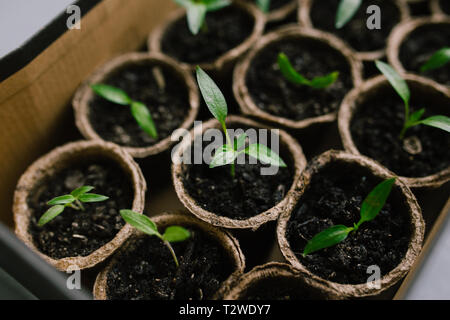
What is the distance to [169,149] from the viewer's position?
3.75 feet

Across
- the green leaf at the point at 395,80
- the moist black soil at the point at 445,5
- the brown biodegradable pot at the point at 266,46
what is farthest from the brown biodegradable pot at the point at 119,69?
the moist black soil at the point at 445,5

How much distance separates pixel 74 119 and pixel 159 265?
56cm

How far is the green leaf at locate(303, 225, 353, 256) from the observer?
90 cm

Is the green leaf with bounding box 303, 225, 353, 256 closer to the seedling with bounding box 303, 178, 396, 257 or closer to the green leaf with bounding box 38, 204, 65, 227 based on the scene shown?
the seedling with bounding box 303, 178, 396, 257

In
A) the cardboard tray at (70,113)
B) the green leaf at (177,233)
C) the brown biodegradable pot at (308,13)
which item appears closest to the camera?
the green leaf at (177,233)

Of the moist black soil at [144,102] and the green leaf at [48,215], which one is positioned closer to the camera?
the green leaf at [48,215]

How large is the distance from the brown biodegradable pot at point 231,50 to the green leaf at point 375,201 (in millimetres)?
609

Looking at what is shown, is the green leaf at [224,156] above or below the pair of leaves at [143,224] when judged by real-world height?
above

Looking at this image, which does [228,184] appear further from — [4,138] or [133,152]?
[4,138]

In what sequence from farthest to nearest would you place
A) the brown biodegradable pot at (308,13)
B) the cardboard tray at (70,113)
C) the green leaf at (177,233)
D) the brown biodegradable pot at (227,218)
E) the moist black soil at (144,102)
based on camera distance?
the brown biodegradable pot at (308,13), the moist black soil at (144,102), the cardboard tray at (70,113), the brown biodegradable pot at (227,218), the green leaf at (177,233)

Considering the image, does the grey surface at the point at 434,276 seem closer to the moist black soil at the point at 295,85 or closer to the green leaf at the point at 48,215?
the moist black soil at the point at 295,85

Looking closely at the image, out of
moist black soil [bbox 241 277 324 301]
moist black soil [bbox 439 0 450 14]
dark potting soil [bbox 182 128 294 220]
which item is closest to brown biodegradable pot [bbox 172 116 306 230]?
dark potting soil [bbox 182 128 294 220]

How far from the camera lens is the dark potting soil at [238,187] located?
3.35 ft

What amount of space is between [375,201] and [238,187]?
327 mm
